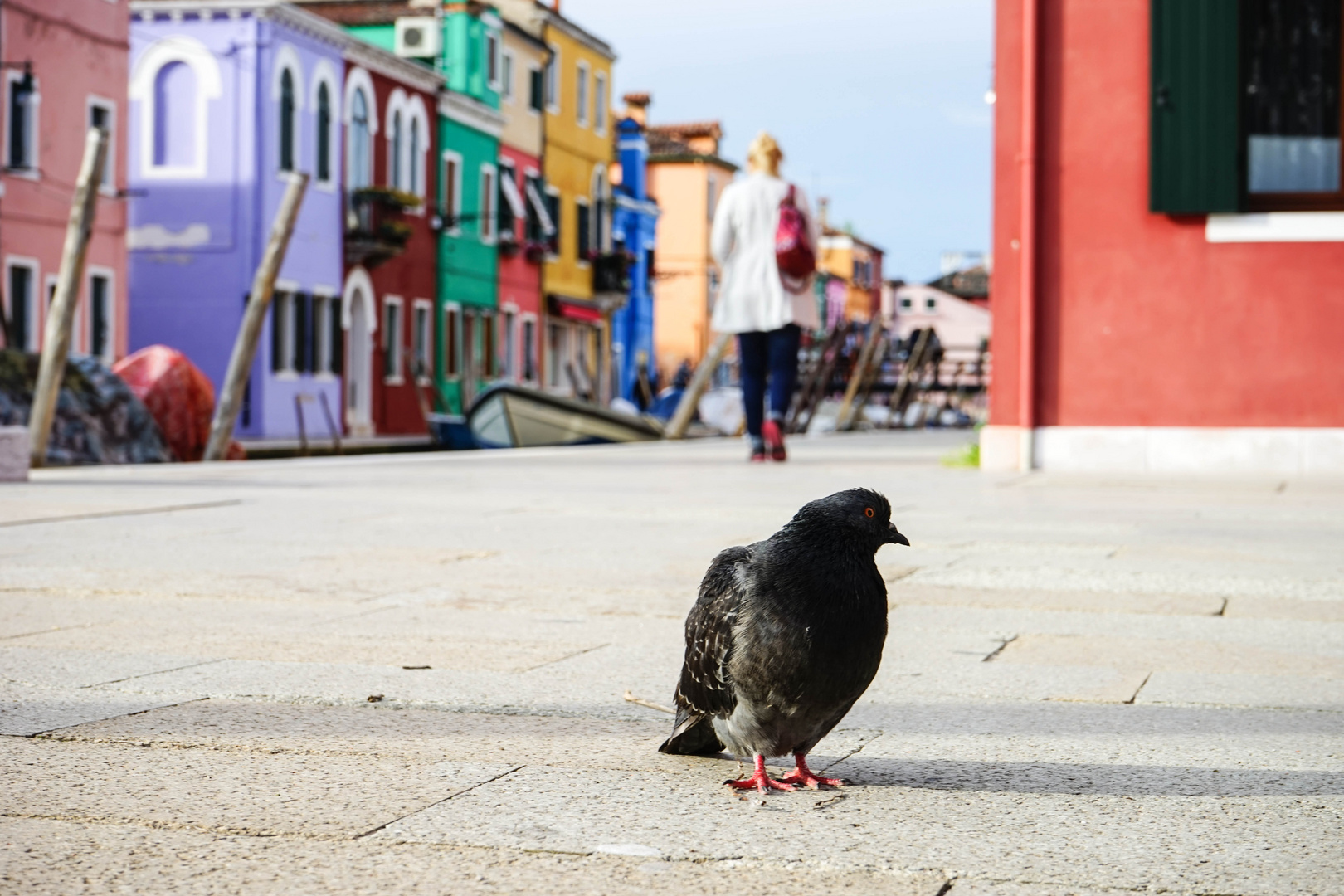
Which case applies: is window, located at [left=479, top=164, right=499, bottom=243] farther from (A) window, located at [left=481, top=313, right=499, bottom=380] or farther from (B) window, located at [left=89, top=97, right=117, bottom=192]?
(B) window, located at [left=89, top=97, right=117, bottom=192]

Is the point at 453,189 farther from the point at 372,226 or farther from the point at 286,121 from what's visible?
the point at 286,121

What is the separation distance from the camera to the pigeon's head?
3209mm

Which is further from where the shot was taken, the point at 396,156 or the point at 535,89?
the point at 535,89

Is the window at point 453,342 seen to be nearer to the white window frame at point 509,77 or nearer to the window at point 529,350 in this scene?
the window at point 529,350

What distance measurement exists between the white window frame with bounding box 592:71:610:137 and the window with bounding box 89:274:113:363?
78.7 ft

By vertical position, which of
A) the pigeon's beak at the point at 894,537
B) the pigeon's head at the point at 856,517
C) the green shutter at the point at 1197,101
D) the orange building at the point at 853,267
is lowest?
the pigeon's beak at the point at 894,537

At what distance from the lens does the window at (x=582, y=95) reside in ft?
171

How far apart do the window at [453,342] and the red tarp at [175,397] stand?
18254 mm

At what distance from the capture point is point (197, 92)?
33.9m

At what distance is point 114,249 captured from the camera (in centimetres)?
3152

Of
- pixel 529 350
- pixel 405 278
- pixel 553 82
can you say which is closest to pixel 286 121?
pixel 405 278

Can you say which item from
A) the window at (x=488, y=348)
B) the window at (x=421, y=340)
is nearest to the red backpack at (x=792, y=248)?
the window at (x=421, y=340)

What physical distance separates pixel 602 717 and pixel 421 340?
37.9 meters

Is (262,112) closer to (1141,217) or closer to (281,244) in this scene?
(281,244)
